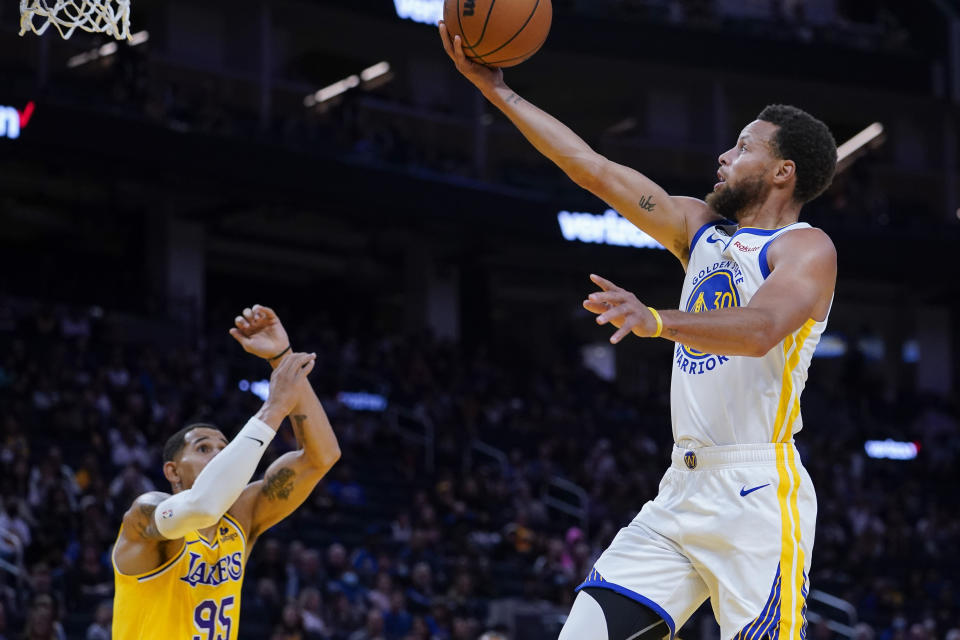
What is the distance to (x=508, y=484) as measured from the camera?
1836cm

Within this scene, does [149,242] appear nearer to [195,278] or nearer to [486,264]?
[195,278]

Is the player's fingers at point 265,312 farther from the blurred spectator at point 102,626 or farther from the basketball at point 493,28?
the blurred spectator at point 102,626

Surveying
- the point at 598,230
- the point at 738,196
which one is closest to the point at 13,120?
the point at 598,230

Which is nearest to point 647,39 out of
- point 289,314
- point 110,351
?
point 289,314

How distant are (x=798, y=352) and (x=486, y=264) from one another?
858 inches

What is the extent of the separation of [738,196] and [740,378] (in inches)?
24.8

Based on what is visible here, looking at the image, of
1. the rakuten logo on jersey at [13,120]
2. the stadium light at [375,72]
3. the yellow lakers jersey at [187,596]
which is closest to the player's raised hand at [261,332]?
the yellow lakers jersey at [187,596]

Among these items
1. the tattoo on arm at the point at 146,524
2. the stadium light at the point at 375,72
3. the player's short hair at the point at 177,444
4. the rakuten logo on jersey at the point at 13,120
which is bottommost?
the tattoo on arm at the point at 146,524

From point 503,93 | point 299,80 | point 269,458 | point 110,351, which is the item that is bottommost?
point 269,458

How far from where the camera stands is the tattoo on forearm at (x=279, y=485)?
18.0 ft

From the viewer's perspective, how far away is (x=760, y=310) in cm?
351

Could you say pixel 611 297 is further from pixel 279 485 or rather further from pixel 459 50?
pixel 279 485

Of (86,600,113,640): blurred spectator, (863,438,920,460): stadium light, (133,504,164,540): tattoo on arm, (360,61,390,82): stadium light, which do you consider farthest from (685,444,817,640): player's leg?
(863,438,920,460): stadium light

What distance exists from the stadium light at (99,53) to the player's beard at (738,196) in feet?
53.9
